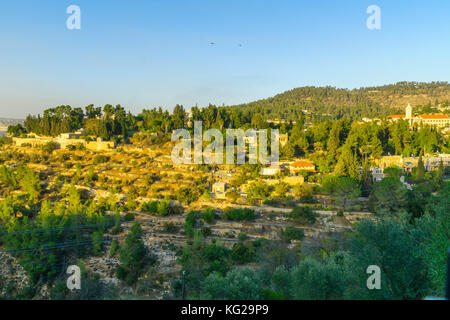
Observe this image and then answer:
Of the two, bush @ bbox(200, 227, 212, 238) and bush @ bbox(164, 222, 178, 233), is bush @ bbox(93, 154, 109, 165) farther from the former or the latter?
bush @ bbox(200, 227, 212, 238)

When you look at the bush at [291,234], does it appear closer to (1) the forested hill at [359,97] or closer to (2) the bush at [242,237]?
(2) the bush at [242,237]

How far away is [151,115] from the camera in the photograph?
32688 millimetres

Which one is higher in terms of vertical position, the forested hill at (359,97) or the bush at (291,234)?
the forested hill at (359,97)

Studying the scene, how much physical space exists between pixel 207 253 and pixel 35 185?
13.2 meters

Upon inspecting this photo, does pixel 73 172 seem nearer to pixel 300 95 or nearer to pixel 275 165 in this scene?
pixel 275 165

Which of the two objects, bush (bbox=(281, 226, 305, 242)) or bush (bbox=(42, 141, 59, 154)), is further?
bush (bbox=(42, 141, 59, 154))

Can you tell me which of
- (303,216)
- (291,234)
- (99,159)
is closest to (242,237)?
(291,234)

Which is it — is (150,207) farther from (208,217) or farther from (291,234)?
(291,234)

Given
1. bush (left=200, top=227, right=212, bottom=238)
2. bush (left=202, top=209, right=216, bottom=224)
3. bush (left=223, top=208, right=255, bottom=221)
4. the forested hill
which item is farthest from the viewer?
the forested hill

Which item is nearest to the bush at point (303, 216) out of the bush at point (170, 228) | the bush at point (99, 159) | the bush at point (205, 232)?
the bush at point (205, 232)

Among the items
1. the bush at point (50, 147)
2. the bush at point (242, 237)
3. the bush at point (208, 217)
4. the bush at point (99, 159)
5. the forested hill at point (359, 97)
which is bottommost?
→ the bush at point (242, 237)

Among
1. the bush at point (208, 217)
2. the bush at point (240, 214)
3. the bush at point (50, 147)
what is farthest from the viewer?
the bush at point (50, 147)

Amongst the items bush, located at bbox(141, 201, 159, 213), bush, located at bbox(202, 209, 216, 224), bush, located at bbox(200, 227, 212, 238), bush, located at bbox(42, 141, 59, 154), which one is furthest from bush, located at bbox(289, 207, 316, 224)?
bush, located at bbox(42, 141, 59, 154)
